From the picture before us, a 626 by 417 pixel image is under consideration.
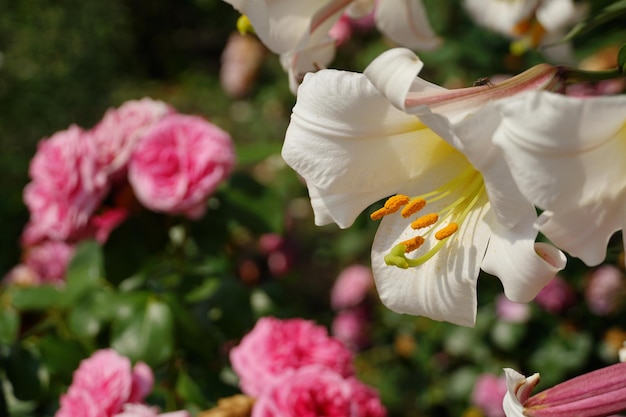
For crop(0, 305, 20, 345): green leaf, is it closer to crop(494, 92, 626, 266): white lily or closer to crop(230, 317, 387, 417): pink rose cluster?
crop(230, 317, 387, 417): pink rose cluster

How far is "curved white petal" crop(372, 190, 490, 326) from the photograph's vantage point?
2.08 ft

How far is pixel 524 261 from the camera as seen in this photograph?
57 cm

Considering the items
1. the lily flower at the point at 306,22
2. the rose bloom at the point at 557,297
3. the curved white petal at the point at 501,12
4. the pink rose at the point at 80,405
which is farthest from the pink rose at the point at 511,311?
the pink rose at the point at 80,405

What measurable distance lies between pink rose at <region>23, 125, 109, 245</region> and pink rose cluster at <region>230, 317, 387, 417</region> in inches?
10.5

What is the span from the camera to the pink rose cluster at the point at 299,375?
2.94 ft

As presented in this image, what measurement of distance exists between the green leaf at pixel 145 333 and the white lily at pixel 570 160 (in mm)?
600

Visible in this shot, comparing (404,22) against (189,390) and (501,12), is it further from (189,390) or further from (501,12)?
(189,390)

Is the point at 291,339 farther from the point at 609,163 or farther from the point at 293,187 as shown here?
the point at 293,187

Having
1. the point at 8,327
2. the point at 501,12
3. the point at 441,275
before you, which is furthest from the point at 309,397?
the point at 501,12

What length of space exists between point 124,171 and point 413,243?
1.99 feet

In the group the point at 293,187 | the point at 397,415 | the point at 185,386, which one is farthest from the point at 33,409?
the point at 293,187

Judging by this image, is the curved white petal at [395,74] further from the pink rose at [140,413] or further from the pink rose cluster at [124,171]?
the pink rose cluster at [124,171]

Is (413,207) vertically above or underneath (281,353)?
above

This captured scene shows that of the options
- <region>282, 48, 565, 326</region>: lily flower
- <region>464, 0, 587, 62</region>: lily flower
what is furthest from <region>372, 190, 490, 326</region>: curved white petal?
<region>464, 0, 587, 62</region>: lily flower
